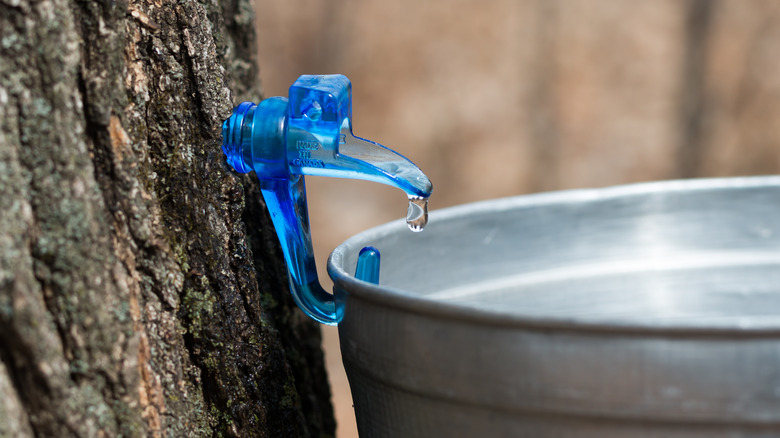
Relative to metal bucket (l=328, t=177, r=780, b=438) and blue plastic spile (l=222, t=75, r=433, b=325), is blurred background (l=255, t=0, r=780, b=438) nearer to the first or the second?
metal bucket (l=328, t=177, r=780, b=438)

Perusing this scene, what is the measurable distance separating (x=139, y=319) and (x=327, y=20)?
2.19 m

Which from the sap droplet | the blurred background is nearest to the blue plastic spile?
the sap droplet

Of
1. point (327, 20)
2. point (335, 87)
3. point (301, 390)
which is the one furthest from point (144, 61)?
point (327, 20)

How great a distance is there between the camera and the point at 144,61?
51cm

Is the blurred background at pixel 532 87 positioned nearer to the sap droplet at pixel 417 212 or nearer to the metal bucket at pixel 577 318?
the metal bucket at pixel 577 318

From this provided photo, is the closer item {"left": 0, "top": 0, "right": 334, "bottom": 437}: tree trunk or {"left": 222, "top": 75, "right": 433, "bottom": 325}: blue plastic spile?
{"left": 0, "top": 0, "right": 334, "bottom": 437}: tree trunk

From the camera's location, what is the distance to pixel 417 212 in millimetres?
529

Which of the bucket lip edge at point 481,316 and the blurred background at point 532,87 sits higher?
the bucket lip edge at point 481,316

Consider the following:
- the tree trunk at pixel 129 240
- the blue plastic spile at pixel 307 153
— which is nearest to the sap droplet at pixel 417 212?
the blue plastic spile at pixel 307 153

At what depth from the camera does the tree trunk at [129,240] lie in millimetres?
410

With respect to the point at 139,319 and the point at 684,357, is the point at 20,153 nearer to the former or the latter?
the point at 139,319

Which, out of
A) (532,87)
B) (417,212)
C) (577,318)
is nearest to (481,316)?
(577,318)

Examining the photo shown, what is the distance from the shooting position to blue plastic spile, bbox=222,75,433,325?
20.3 inches

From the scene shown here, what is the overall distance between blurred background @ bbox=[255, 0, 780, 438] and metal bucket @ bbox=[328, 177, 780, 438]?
1.82m
